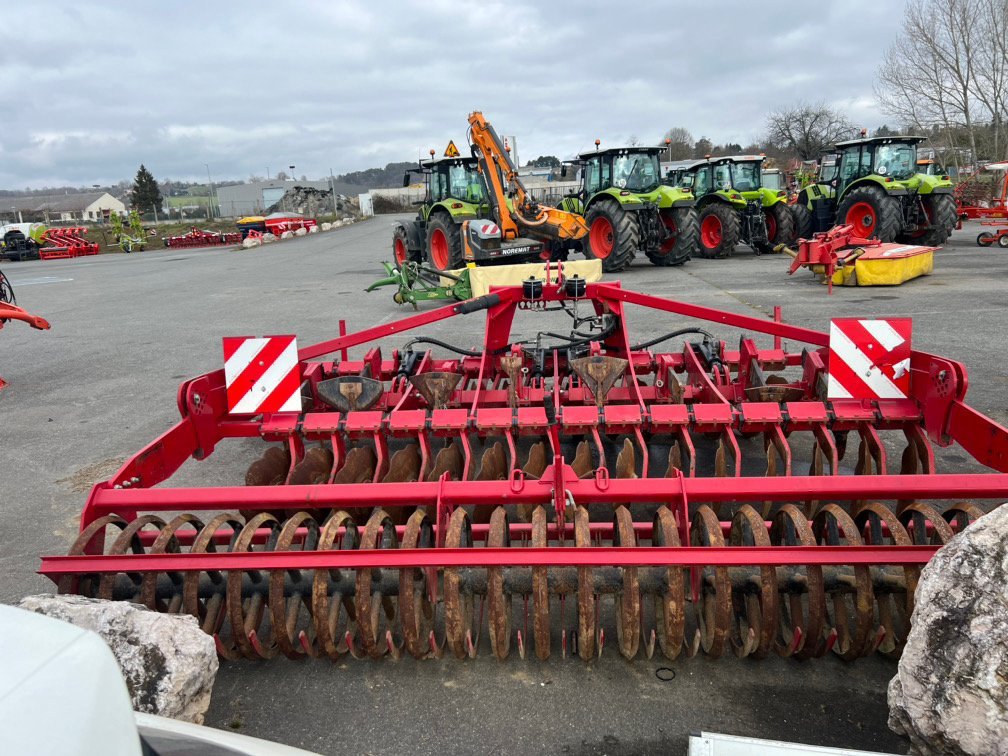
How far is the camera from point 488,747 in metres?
2.34

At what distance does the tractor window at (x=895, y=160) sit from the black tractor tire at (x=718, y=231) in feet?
10.1

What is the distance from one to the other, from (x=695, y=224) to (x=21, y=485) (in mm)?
13042

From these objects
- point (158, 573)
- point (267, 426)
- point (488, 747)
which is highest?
point (267, 426)

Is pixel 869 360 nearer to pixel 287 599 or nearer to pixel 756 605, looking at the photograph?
pixel 756 605

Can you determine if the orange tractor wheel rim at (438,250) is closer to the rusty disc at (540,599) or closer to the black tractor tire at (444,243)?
the black tractor tire at (444,243)

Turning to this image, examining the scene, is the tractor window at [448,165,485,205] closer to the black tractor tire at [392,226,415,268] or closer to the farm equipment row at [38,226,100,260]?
the black tractor tire at [392,226,415,268]

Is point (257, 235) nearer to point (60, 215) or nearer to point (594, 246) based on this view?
point (594, 246)

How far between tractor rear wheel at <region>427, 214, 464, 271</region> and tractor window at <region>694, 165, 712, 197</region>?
7.06 metres

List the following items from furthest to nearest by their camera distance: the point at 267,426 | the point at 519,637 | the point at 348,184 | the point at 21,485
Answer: the point at 348,184, the point at 21,485, the point at 267,426, the point at 519,637

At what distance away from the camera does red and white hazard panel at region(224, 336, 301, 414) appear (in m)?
3.86

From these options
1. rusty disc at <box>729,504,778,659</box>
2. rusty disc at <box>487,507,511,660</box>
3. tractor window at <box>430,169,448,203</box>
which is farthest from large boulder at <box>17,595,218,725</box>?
tractor window at <box>430,169,448,203</box>

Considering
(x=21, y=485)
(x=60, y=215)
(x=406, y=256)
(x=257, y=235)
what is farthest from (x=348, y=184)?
(x=21, y=485)

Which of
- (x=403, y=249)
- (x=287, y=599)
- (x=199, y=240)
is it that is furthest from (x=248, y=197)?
(x=287, y=599)

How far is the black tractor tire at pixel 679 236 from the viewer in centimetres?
1492
